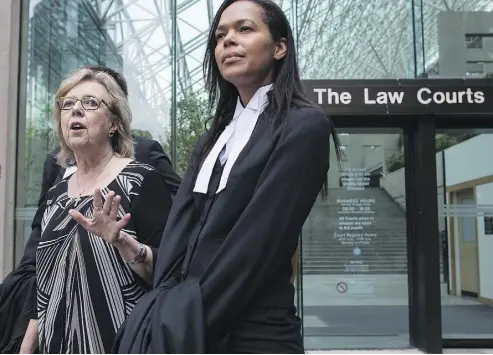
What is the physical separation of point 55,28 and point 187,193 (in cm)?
711

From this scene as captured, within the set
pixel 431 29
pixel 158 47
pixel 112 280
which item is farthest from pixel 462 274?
pixel 112 280

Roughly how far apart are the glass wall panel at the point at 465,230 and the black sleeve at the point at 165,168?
18.8 ft

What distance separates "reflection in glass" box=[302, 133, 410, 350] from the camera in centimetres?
723

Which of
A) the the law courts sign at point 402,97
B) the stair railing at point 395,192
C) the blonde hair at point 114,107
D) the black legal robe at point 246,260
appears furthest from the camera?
the stair railing at point 395,192

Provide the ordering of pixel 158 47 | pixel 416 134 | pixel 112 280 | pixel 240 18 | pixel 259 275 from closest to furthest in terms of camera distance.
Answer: pixel 259 275
pixel 240 18
pixel 112 280
pixel 416 134
pixel 158 47

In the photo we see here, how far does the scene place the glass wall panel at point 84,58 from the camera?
7367 millimetres

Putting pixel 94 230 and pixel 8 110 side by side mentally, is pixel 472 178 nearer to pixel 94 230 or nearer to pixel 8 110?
pixel 8 110

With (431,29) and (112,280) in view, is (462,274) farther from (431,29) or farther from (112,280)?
(112,280)

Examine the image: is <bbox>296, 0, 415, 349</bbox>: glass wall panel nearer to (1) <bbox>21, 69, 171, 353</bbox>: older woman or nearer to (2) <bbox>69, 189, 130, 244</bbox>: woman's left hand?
(1) <bbox>21, 69, 171, 353</bbox>: older woman

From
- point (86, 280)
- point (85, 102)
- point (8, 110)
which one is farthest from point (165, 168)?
point (8, 110)

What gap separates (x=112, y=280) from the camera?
70.7 inches

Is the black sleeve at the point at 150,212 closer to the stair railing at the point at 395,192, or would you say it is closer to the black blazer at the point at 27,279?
the black blazer at the point at 27,279

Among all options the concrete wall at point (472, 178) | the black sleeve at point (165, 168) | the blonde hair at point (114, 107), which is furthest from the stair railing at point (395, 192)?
the blonde hair at point (114, 107)

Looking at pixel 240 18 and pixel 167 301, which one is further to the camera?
pixel 240 18
